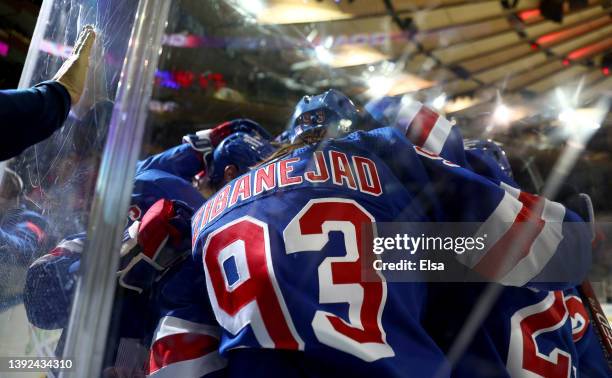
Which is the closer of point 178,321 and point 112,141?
point 112,141

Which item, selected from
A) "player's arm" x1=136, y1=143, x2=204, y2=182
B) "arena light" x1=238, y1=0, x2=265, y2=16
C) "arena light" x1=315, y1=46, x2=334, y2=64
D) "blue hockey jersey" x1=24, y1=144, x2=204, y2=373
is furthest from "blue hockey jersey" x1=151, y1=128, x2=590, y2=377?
"arena light" x1=238, y1=0, x2=265, y2=16

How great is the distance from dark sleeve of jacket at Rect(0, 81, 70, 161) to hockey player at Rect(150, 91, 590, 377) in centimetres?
26

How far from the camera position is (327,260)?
0.54 m

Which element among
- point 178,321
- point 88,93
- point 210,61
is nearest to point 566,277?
point 178,321

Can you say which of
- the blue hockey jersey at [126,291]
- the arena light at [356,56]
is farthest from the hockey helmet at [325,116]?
the arena light at [356,56]

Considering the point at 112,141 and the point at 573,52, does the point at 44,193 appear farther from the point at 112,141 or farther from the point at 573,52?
the point at 573,52

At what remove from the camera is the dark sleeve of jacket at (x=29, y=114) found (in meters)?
0.56

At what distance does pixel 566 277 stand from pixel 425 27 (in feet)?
3.31

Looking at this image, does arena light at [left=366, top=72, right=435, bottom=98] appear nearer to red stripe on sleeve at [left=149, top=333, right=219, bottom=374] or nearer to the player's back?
the player's back

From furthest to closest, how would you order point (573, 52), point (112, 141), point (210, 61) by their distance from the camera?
point (210, 61)
point (573, 52)
point (112, 141)

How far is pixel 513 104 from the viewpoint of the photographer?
1056 mm

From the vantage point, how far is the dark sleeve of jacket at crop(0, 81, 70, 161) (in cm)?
56

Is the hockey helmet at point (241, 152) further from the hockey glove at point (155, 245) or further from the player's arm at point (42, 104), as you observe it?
the player's arm at point (42, 104)

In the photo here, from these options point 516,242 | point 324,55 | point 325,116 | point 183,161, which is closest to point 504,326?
point 516,242
